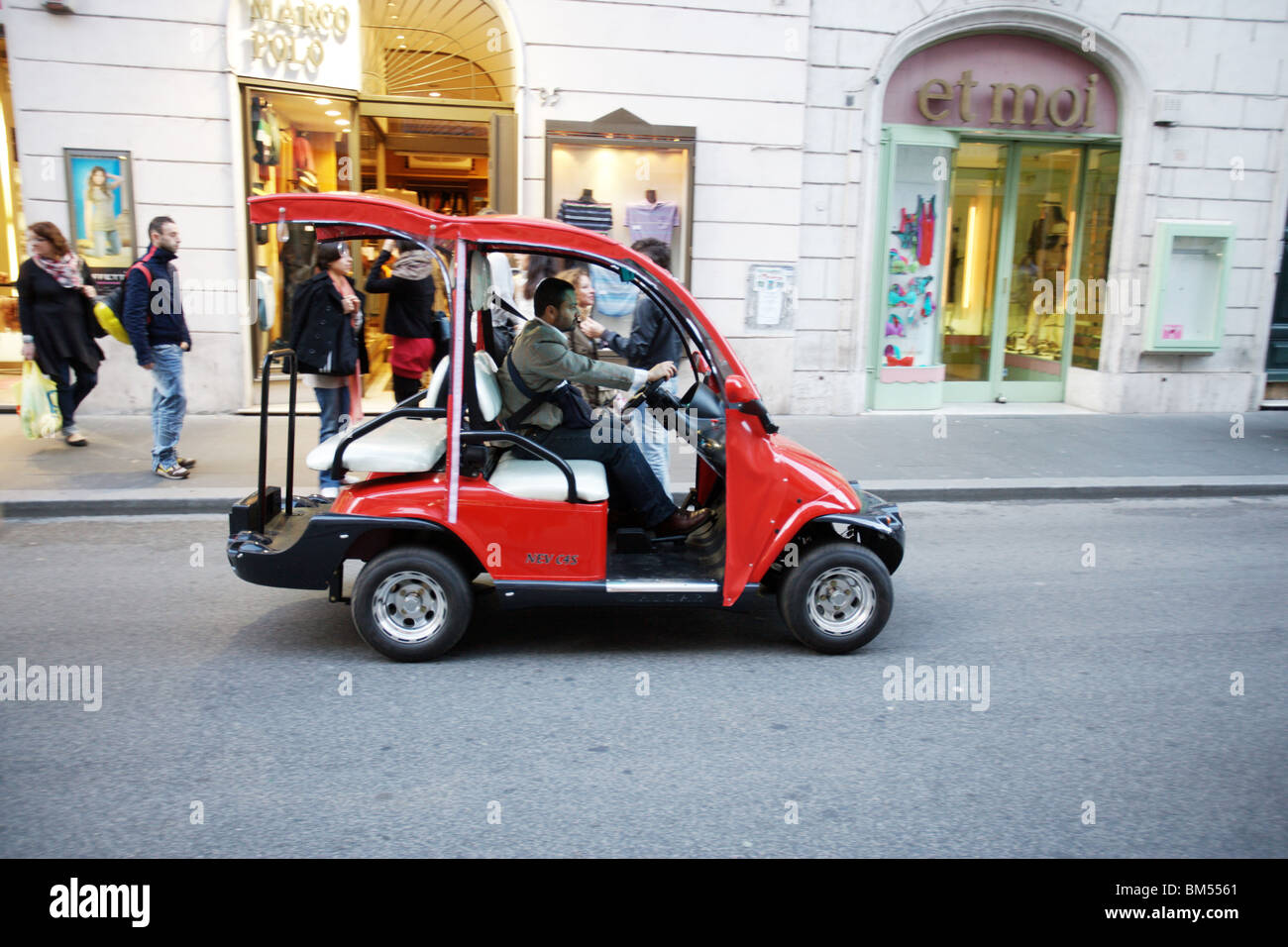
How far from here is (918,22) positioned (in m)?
11.2

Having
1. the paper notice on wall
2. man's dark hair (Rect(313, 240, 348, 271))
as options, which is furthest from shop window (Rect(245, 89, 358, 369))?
the paper notice on wall

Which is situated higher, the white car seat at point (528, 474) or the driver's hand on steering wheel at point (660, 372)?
the driver's hand on steering wheel at point (660, 372)

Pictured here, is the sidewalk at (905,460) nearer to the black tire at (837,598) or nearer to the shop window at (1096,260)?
the shop window at (1096,260)

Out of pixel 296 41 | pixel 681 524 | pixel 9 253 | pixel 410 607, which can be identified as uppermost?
pixel 296 41

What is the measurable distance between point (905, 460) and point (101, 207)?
8166 mm

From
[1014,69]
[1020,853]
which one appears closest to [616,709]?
[1020,853]

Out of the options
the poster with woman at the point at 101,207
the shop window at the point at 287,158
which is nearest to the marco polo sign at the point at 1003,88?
the shop window at the point at 287,158

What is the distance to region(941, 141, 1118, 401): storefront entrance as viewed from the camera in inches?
488

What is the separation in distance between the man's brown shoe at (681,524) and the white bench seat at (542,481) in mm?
683

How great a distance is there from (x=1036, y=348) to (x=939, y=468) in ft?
16.3

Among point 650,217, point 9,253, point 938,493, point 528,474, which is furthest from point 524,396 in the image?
point 9,253

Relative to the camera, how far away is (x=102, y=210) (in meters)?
9.84

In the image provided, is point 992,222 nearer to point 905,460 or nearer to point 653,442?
point 905,460

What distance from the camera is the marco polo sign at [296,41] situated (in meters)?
9.98
